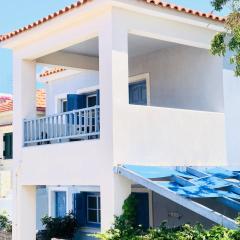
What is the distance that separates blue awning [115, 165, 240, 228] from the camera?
11.6 metres

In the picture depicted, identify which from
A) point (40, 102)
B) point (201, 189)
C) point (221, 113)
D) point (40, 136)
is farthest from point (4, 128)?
point (201, 189)

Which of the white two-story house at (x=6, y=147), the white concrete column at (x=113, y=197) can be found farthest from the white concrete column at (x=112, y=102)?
the white two-story house at (x=6, y=147)

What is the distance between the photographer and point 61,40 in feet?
50.6

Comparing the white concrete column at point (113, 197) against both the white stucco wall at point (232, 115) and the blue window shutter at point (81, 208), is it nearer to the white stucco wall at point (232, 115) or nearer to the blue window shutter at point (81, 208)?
the white stucco wall at point (232, 115)

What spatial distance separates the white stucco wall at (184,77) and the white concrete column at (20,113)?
386cm

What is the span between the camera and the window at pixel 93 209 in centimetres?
2098

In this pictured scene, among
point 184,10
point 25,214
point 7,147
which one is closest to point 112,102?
point 184,10

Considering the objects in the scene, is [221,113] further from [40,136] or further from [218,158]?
[40,136]

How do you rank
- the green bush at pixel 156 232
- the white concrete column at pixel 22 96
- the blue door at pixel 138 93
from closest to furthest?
1. the green bush at pixel 156 232
2. the white concrete column at pixel 22 96
3. the blue door at pixel 138 93

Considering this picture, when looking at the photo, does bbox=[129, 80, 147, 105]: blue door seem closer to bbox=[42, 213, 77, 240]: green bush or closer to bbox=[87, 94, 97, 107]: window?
bbox=[87, 94, 97, 107]: window

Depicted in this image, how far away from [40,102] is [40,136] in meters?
11.9

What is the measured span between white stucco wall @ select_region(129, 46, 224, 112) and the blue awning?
9.22ft

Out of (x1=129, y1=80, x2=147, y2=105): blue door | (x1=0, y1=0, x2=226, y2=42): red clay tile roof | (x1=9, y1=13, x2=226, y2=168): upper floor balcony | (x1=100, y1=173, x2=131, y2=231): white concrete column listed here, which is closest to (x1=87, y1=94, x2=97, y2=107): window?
(x1=9, y1=13, x2=226, y2=168): upper floor balcony

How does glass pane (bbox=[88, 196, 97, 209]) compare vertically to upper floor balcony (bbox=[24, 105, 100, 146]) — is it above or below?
below
